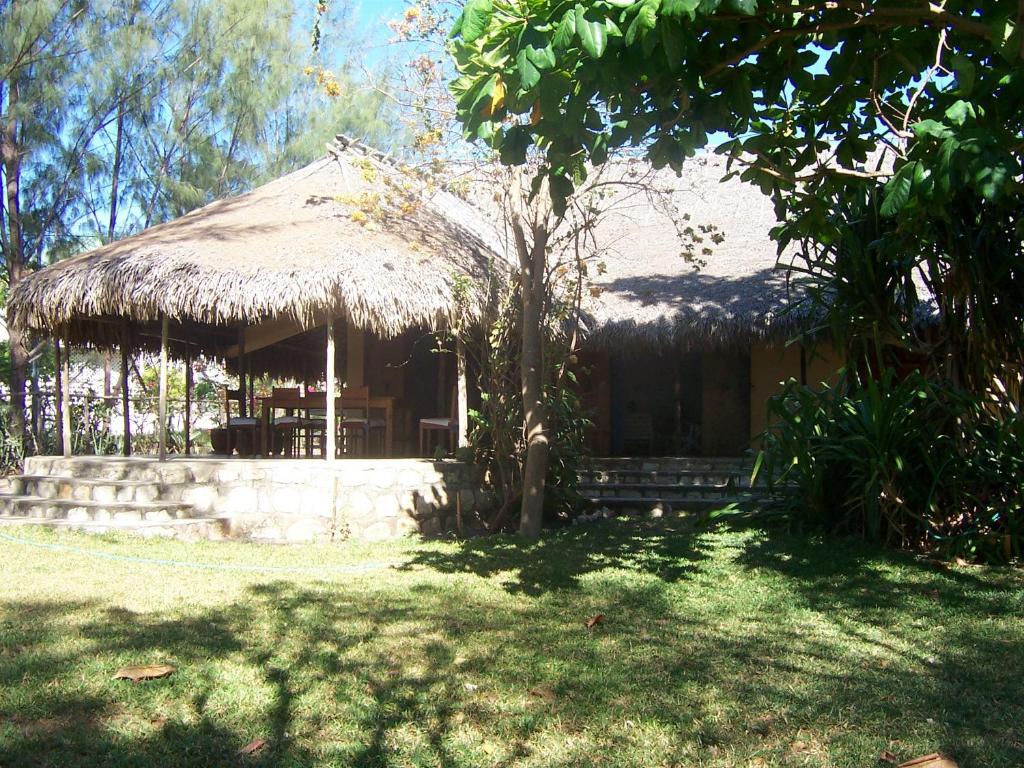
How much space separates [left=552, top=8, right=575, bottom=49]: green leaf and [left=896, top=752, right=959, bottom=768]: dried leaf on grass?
253 centimetres

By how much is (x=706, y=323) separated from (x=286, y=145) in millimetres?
13335

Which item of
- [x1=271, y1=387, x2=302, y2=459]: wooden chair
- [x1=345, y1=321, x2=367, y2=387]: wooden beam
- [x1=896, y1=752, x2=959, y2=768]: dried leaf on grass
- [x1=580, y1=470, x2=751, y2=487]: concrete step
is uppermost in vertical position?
[x1=345, y1=321, x2=367, y2=387]: wooden beam

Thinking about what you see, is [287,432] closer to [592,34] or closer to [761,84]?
[761,84]

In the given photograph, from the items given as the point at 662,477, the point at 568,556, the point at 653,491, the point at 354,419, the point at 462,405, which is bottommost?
the point at 568,556

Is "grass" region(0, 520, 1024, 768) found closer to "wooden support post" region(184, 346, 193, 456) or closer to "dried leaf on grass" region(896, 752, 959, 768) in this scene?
"dried leaf on grass" region(896, 752, 959, 768)

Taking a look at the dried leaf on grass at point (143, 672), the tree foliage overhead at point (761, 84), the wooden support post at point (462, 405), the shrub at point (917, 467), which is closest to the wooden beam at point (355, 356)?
the wooden support post at point (462, 405)

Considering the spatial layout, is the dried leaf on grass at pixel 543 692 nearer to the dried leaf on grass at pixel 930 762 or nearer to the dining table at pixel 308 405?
the dried leaf on grass at pixel 930 762

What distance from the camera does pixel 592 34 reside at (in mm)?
3066

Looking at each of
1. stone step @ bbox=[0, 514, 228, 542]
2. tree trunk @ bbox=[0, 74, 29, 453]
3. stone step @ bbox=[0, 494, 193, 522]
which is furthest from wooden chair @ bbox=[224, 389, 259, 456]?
tree trunk @ bbox=[0, 74, 29, 453]

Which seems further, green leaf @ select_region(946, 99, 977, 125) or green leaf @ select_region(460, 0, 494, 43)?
green leaf @ select_region(946, 99, 977, 125)

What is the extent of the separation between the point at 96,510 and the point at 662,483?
5766 mm

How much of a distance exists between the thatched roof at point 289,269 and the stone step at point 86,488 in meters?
1.48

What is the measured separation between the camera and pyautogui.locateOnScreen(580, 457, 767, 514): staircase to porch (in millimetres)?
9172

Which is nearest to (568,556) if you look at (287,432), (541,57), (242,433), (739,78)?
(739,78)
